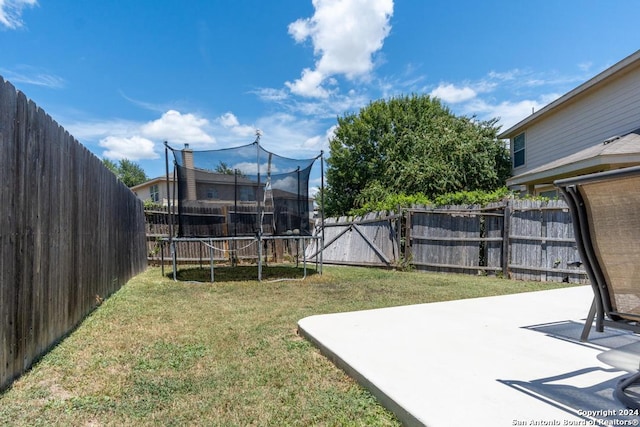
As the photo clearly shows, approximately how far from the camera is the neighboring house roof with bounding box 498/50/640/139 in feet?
24.4

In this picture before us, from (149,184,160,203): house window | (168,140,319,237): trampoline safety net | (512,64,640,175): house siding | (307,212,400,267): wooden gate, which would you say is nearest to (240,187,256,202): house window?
(168,140,319,237): trampoline safety net

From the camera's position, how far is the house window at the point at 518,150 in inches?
463

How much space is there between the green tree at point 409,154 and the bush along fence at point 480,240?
5530 mm

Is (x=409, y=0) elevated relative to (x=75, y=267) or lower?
elevated

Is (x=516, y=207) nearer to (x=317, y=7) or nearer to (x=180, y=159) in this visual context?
(x=180, y=159)

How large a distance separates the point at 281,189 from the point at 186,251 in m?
3.94

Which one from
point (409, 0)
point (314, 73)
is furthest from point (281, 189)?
point (314, 73)

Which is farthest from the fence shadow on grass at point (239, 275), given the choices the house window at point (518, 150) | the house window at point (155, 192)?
the house window at point (155, 192)

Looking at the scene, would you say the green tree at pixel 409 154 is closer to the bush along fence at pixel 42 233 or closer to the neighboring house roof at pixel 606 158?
the neighboring house roof at pixel 606 158

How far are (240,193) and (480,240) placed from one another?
4.96m

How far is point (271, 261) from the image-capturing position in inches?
406

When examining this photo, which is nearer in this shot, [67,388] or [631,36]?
[67,388]

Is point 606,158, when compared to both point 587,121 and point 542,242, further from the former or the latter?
point 587,121

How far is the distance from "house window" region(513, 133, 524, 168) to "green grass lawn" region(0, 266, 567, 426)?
925cm
